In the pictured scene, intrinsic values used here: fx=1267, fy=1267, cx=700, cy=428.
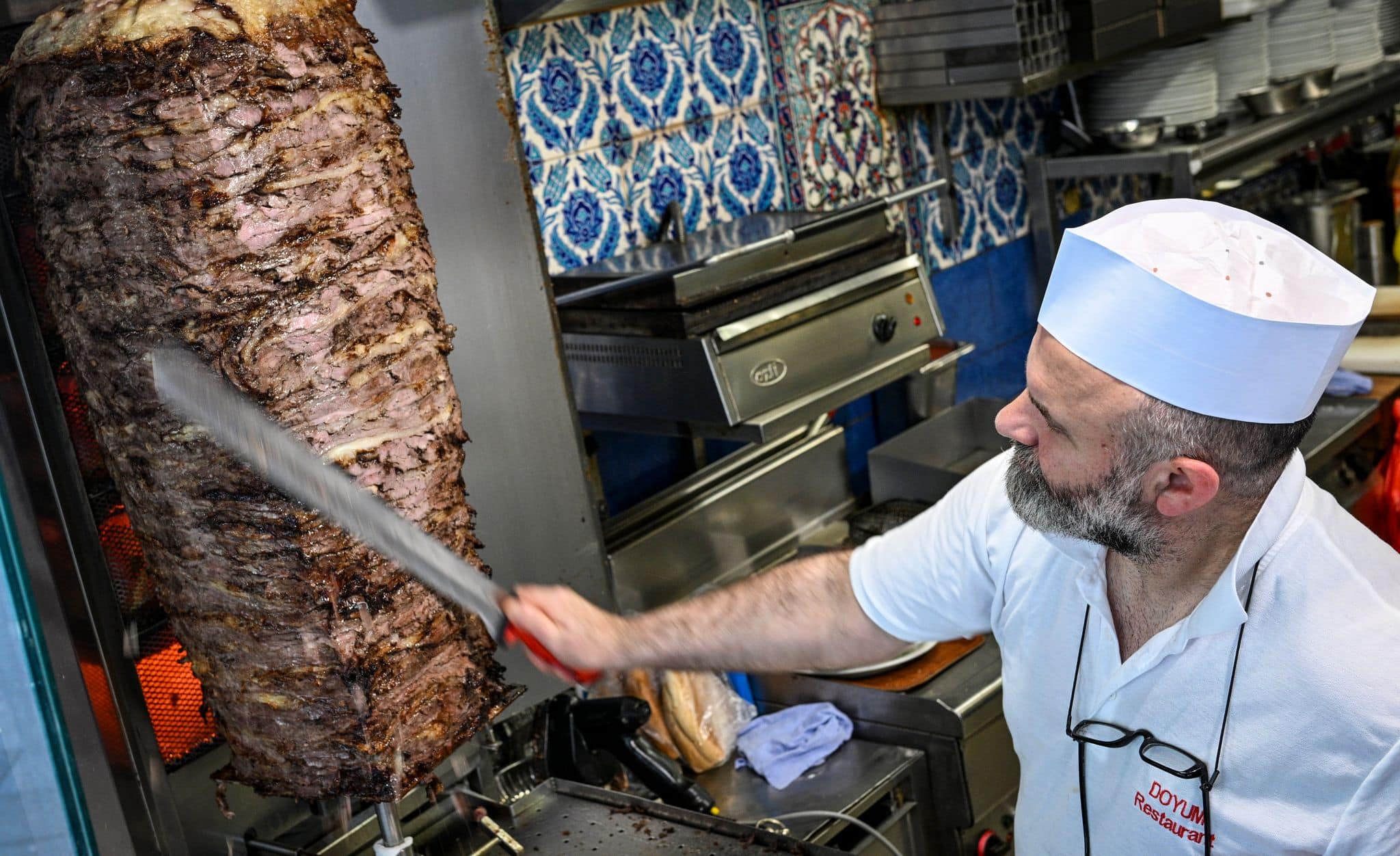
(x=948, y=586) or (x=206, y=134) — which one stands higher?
(x=206, y=134)

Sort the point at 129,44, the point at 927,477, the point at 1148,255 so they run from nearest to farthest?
the point at 129,44 < the point at 1148,255 < the point at 927,477

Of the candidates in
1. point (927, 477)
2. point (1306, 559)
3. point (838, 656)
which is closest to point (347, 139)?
point (838, 656)

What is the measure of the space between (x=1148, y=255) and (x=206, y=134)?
1.02 meters

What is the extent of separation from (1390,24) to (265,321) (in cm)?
542

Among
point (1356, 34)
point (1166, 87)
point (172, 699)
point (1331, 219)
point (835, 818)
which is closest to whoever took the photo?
point (172, 699)

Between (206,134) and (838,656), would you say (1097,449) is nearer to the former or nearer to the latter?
(838,656)

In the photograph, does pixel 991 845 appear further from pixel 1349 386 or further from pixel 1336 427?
pixel 1349 386

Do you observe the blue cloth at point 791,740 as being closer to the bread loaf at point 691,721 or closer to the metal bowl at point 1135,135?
the bread loaf at point 691,721

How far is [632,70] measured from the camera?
10.0 ft

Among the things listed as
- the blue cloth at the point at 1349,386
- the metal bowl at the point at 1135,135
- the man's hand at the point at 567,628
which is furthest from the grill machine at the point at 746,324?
the blue cloth at the point at 1349,386

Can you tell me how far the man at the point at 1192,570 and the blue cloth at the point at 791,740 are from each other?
96 centimetres

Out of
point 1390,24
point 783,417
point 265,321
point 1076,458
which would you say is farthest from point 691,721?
point 1390,24

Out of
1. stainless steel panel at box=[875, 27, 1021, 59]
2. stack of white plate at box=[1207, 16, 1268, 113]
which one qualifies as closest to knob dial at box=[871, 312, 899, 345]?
stainless steel panel at box=[875, 27, 1021, 59]

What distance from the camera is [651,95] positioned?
123 inches
